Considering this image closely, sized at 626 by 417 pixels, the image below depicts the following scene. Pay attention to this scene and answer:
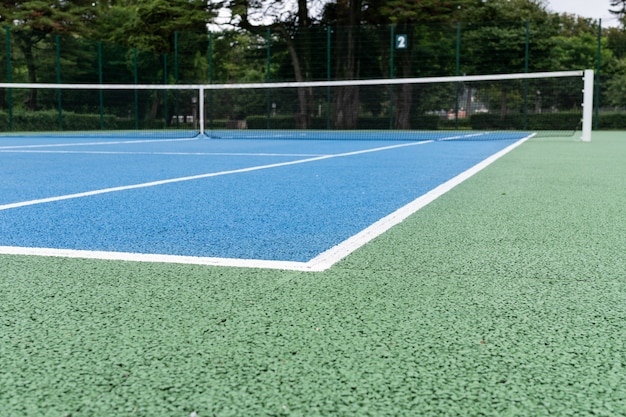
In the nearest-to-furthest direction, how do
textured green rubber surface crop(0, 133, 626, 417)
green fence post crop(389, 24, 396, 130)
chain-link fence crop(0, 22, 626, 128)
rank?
textured green rubber surface crop(0, 133, 626, 417) < green fence post crop(389, 24, 396, 130) < chain-link fence crop(0, 22, 626, 128)

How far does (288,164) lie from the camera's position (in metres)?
8.50

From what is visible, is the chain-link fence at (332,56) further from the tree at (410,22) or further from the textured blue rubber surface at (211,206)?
the textured blue rubber surface at (211,206)

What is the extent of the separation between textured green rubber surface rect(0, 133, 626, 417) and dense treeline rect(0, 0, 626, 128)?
2351 centimetres

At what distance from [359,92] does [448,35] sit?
5090 mm

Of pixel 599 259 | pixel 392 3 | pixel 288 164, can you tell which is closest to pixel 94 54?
pixel 392 3

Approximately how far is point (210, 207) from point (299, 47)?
93.2 ft

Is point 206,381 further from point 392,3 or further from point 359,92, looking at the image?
point 392,3

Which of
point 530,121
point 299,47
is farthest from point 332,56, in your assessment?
point 530,121

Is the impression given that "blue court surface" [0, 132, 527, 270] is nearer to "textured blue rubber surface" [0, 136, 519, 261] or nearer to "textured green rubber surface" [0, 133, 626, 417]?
"textured blue rubber surface" [0, 136, 519, 261]

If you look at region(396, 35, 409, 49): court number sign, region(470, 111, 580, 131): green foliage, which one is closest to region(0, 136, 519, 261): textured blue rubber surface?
region(470, 111, 580, 131): green foliage

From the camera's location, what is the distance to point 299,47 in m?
31.8

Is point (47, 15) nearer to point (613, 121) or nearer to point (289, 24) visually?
point (289, 24)

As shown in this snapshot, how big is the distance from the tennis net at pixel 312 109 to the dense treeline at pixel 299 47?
0.16m

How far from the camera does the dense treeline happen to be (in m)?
28.6
